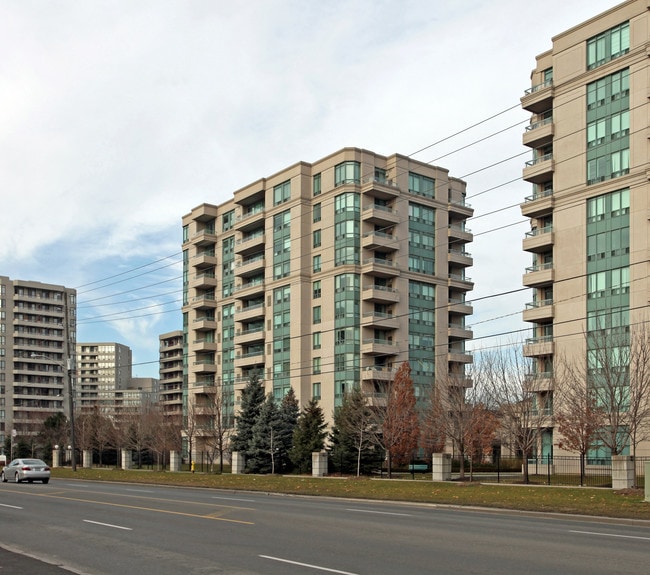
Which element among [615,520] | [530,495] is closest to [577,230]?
[530,495]

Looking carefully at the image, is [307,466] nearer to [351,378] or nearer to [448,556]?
[351,378]

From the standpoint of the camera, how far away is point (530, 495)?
101 ft

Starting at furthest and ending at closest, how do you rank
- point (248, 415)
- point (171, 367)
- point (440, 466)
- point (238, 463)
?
point (171, 367) < point (248, 415) < point (238, 463) < point (440, 466)

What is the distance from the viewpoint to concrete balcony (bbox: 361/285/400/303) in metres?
79.9

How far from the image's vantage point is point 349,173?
3231 inches

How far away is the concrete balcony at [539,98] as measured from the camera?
63656 mm

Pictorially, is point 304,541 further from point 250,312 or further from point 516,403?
point 250,312

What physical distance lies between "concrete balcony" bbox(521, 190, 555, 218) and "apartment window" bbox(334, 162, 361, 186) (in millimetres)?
20874

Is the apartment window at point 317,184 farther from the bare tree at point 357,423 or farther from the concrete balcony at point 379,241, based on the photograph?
the bare tree at point 357,423

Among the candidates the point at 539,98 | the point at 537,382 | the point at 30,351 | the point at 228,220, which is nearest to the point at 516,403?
the point at 537,382

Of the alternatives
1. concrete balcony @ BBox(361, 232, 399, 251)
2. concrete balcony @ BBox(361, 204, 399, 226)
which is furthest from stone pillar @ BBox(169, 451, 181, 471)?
concrete balcony @ BBox(361, 204, 399, 226)

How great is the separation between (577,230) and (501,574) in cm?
5347

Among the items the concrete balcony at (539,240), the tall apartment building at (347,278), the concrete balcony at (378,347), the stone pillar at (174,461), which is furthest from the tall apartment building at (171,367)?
the concrete balcony at (539,240)

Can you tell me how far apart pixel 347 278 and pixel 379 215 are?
7.01 meters
